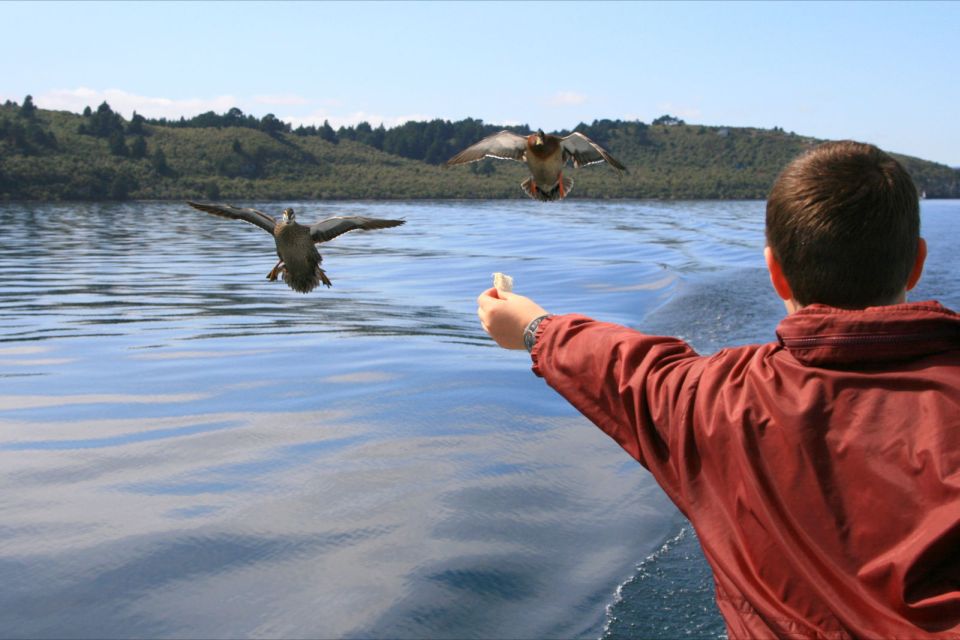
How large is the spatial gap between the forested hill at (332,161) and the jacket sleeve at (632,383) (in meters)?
1.27

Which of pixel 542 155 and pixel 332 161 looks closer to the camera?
pixel 542 155

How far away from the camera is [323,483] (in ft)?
30.4

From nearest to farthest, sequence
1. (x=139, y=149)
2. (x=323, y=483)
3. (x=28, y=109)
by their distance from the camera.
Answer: (x=323, y=483) < (x=139, y=149) < (x=28, y=109)

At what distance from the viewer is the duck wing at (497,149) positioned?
148 inches

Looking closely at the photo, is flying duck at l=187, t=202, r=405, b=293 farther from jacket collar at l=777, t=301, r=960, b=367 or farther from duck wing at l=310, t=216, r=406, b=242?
jacket collar at l=777, t=301, r=960, b=367

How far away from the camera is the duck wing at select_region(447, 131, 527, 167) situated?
3.75 metres

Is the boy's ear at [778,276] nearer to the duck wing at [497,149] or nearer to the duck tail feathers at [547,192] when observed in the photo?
the duck tail feathers at [547,192]

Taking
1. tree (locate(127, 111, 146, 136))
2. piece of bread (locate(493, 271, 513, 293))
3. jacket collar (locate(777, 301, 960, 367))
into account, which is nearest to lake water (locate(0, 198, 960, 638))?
→ piece of bread (locate(493, 271, 513, 293))

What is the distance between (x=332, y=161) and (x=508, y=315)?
39.6m

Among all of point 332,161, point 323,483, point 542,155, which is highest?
point 332,161

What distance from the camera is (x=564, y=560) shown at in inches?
Answer: 302

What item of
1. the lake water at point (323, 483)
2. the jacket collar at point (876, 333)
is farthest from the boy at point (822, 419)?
the lake water at point (323, 483)

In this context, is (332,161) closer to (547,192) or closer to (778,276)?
(547,192)

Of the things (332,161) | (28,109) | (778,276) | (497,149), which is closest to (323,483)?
(497,149)
